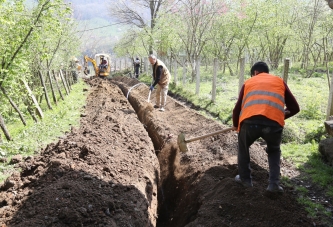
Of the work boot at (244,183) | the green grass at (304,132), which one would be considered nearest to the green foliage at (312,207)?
the green grass at (304,132)

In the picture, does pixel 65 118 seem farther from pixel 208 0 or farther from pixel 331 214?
pixel 208 0

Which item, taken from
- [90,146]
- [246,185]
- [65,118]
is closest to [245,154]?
[246,185]

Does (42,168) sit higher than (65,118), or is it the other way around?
(42,168)

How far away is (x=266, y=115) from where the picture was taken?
369cm

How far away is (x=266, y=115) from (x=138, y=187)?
2350mm

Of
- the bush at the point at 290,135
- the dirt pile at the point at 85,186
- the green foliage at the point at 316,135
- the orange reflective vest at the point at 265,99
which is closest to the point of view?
the dirt pile at the point at 85,186

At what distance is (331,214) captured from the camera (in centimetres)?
385

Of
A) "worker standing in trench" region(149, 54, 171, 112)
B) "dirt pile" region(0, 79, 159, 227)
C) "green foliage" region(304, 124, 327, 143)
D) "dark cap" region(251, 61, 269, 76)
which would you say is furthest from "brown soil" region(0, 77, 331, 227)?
"worker standing in trench" region(149, 54, 171, 112)

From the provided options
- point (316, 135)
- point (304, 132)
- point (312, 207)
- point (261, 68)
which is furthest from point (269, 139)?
point (304, 132)

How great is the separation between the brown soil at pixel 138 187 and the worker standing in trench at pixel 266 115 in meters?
0.43

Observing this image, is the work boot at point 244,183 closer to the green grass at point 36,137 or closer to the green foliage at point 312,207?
the green foliage at point 312,207

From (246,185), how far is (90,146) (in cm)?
290

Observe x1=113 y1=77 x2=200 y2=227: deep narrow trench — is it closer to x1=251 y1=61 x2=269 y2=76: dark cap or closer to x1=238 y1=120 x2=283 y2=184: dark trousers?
x1=238 y1=120 x2=283 y2=184: dark trousers

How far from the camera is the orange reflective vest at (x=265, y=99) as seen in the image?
12.2 ft
